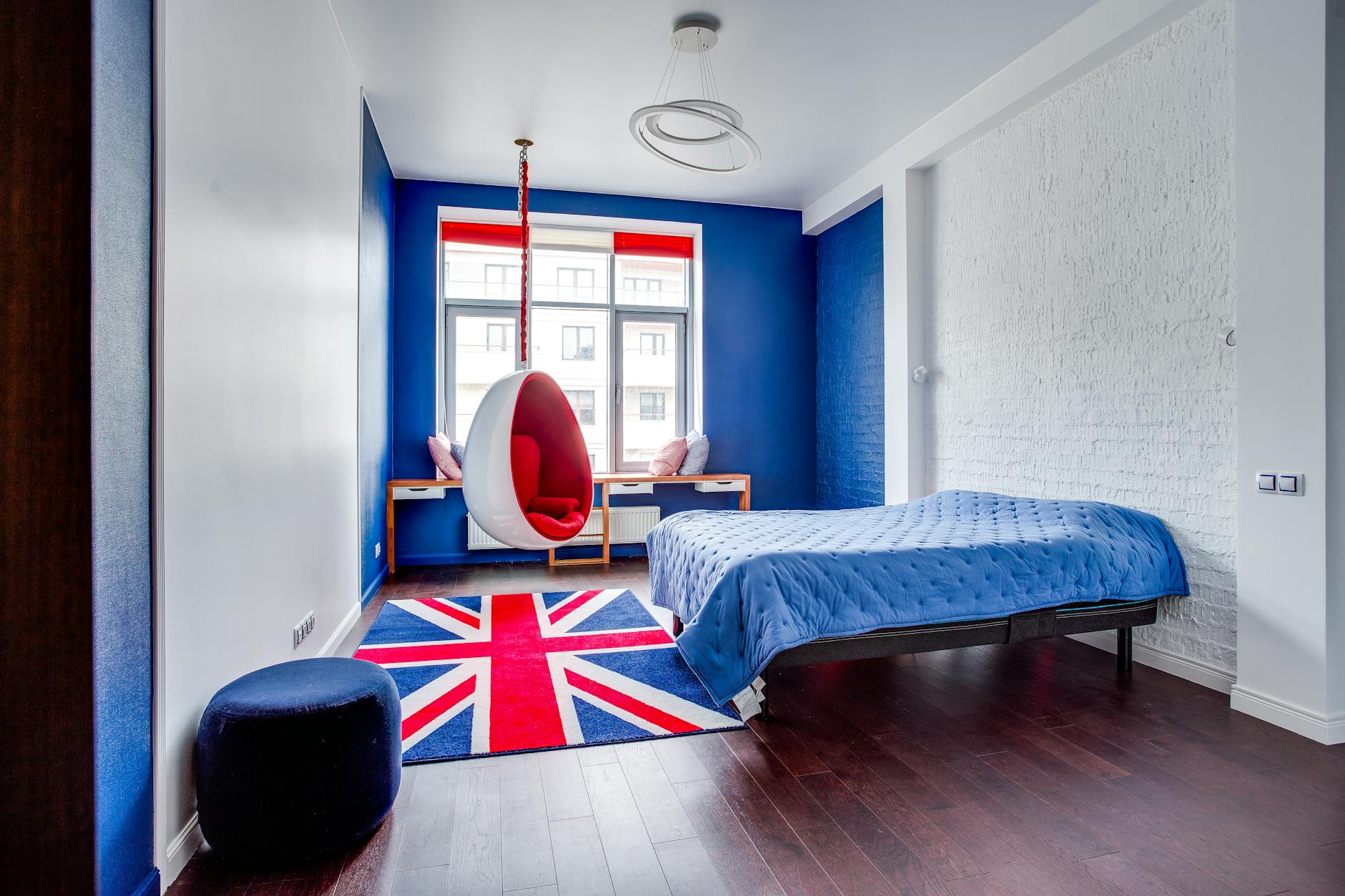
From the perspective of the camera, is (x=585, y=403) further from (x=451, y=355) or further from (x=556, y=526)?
(x=556, y=526)

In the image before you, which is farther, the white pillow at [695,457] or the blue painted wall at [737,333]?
the white pillow at [695,457]

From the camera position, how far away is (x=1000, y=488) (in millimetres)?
4055

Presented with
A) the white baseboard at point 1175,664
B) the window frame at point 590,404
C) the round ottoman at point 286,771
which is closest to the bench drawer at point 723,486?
the window frame at point 590,404

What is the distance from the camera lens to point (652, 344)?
20.2ft

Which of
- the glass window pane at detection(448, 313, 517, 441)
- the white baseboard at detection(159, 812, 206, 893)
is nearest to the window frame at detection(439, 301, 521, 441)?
the glass window pane at detection(448, 313, 517, 441)

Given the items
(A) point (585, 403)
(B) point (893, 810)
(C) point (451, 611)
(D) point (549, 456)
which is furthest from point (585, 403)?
(B) point (893, 810)

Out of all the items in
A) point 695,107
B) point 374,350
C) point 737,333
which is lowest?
point 374,350

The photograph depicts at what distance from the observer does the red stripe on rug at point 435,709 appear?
8.26 ft

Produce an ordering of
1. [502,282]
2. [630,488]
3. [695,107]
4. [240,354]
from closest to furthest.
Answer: [240,354], [695,107], [630,488], [502,282]

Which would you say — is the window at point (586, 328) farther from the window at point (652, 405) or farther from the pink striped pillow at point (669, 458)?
the pink striped pillow at point (669, 458)

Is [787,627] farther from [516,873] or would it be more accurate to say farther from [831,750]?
[516,873]

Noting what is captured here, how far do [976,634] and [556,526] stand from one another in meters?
1.94

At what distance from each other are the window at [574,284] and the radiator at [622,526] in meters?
1.78

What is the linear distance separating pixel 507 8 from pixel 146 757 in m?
3.21
